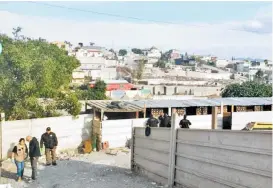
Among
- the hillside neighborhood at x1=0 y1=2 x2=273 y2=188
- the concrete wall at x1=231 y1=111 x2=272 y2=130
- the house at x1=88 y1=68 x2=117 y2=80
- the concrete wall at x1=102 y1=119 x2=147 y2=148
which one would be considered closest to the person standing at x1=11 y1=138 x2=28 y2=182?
the hillside neighborhood at x1=0 y1=2 x2=273 y2=188

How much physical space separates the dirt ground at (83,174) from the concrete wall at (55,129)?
2.94 ft

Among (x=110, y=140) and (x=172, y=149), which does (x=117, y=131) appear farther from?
(x=172, y=149)

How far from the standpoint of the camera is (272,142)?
5.64 m

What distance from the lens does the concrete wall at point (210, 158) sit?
5.96 m

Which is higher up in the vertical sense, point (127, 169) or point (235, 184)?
point (235, 184)

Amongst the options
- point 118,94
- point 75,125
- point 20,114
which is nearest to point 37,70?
point 20,114

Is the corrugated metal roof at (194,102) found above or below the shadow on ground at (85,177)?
above

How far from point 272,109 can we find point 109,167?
13269 mm

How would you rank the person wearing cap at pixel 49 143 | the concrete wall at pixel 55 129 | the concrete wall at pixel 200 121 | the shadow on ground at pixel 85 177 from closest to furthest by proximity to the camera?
the shadow on ground at pixel 85 177 → the person wearing cap at pixel 49 143 → the concrete wall at pixel 55 129 → the concrete wall at pixel 200 121

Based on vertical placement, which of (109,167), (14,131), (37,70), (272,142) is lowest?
(109,167)

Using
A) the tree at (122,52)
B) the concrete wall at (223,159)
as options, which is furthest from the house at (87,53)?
the concrete wall at (223,159)

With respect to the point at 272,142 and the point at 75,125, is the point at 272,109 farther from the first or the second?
the point at 272,142

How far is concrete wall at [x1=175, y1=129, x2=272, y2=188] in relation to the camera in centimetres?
591

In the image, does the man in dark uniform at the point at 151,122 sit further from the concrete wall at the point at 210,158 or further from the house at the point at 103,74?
the house at the point at 103,74
